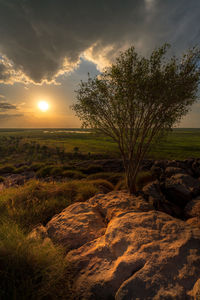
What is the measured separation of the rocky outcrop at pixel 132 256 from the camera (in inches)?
105


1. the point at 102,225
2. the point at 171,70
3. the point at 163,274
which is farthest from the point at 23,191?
the point at 171,70

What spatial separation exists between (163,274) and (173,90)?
848 centimetres

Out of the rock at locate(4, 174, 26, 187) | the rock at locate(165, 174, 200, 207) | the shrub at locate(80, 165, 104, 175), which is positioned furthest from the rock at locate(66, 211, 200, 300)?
the shrub at locate(80, 165, 104, 175)

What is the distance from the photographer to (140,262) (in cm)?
319

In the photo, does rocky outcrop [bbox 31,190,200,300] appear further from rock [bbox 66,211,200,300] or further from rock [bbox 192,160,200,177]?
rock [bbox 192,160,200,177]

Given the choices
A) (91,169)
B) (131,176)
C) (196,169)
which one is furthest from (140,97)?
(91,169)

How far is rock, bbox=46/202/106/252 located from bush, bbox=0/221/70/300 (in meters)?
0.96

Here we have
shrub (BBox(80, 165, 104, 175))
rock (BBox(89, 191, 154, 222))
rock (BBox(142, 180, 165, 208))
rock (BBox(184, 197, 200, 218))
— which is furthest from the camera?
shrub (BBox(80, 165, 104, 175))

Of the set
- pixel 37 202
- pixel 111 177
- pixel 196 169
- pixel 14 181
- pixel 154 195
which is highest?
pixel 196 169

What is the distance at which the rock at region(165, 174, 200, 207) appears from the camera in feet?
26.8

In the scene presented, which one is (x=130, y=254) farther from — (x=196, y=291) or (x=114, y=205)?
(x=114, y=205)

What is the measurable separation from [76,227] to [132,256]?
244cm

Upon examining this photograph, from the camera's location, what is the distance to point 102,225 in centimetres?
542

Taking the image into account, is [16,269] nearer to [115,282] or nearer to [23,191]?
[115,282]
